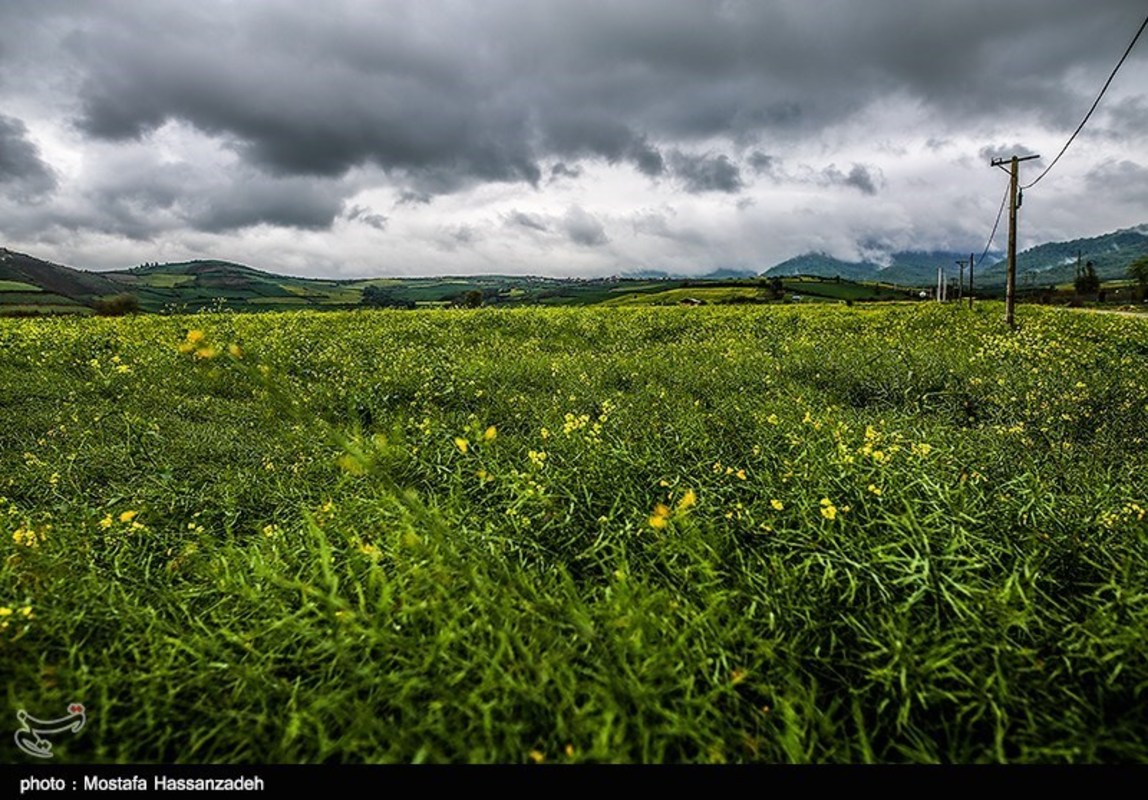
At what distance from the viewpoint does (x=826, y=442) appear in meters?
5.97

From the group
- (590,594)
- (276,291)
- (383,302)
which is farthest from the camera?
(276,291)

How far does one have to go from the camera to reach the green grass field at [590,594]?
2.56 meters

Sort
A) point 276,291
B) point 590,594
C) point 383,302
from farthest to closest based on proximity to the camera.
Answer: point 276,291, point 383,302, point 590,594

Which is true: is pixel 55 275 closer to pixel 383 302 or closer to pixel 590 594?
pixel 383 302

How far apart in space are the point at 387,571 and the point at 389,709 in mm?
1174

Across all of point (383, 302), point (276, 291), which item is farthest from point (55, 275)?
point (383, 302)

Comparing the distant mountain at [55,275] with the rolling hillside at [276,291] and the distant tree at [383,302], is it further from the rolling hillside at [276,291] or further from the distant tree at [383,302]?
the distant tree at [383,302]

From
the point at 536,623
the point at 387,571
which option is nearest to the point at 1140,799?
the point at 536,623

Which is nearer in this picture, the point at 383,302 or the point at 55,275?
the point at 383,302

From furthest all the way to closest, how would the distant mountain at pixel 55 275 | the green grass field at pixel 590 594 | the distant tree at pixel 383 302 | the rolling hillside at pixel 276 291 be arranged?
the distant mountain at pixel 55 275 → the rolling hillside at pixel 276 291 → the distant tree at pixel 383 302 → the green grass field at pixel 590 594

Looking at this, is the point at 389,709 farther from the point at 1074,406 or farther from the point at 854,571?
the point at 1074,406

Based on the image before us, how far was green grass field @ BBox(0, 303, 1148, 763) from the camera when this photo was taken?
256 cm

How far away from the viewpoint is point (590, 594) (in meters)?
3.64

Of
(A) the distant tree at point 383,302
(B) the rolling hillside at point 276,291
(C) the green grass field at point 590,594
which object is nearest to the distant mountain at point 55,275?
(B) the rolling hillside at point 276,291
